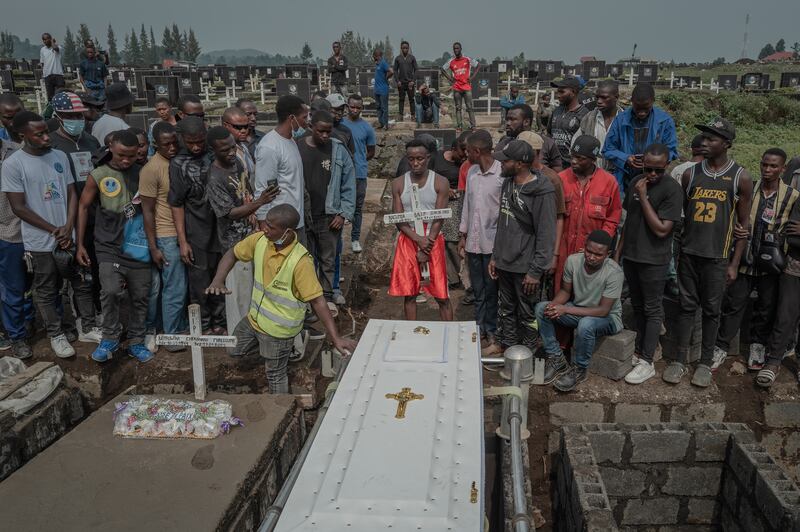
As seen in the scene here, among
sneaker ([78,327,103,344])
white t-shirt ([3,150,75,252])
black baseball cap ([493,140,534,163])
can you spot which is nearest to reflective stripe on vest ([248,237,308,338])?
black baseball cap ([493,140,534,163])

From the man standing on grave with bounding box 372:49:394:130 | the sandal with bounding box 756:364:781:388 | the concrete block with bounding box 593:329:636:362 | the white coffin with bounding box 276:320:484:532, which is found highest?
the man standing on grave with bounding box 372:49:394:130

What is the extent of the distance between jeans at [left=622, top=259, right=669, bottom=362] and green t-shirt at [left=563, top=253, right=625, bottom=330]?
1.04 feet

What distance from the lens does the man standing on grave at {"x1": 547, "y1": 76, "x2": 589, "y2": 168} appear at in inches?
256

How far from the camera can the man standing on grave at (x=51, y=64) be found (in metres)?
14.5

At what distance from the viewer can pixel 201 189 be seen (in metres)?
5.18

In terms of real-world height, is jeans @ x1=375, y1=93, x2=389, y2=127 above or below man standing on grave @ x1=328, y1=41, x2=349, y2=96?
below

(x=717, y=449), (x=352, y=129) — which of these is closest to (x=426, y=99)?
(x=352, y=129)

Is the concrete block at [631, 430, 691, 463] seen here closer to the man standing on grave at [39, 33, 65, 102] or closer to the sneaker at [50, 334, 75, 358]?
the sneaker at [50, 334, 75, 358]

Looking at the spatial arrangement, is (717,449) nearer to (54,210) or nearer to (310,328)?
(310,328)

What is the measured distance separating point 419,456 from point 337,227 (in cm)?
363

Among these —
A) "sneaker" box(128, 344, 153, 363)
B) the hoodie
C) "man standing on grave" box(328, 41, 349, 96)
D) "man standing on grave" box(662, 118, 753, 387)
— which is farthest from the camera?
"man standing on grave" box(328, 41, 349, 96)

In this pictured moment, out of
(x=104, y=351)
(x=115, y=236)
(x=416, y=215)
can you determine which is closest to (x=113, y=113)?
(x=115, y=236)

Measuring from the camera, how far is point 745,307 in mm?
5590

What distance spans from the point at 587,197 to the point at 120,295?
3932mm
